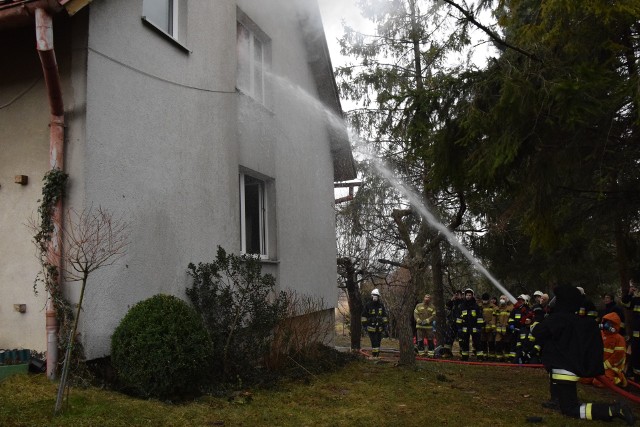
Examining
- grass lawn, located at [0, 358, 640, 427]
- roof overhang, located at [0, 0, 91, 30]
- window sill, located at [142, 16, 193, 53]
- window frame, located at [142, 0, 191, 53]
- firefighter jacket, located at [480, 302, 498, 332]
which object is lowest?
grass lawn, located at [0, 358, 640, 427]

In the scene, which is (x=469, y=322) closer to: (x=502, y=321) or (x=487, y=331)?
(x=487, y=331)

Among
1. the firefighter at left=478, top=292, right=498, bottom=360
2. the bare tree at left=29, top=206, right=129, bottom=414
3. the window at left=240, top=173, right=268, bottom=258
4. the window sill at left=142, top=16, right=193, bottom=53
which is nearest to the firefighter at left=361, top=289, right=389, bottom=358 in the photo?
the firefighter at left=478, top=292, right=498, bottom=360

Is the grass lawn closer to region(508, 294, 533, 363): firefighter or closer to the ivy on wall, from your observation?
the ivy on wall

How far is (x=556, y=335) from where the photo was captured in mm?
6922

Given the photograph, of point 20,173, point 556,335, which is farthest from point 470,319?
point 20,173

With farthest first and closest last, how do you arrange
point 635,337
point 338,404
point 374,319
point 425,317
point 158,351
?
point 425,317, point 374,319, point 635,337, point 338,404, point 158,351

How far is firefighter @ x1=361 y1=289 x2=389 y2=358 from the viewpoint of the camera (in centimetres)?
1457

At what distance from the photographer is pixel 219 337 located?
23.0ft

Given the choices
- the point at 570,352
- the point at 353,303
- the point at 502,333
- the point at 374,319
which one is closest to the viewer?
the point at 570,352

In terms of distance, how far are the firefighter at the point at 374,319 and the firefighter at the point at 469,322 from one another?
1.96 m

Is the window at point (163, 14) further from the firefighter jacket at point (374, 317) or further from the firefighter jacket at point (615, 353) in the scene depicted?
the firefighter jacket at point (374, 317)

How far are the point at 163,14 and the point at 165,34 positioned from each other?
637mm

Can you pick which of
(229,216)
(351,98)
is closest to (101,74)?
(229,216)

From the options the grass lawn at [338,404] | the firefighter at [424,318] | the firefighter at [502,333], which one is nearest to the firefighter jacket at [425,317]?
the firefighter at [424,318]
